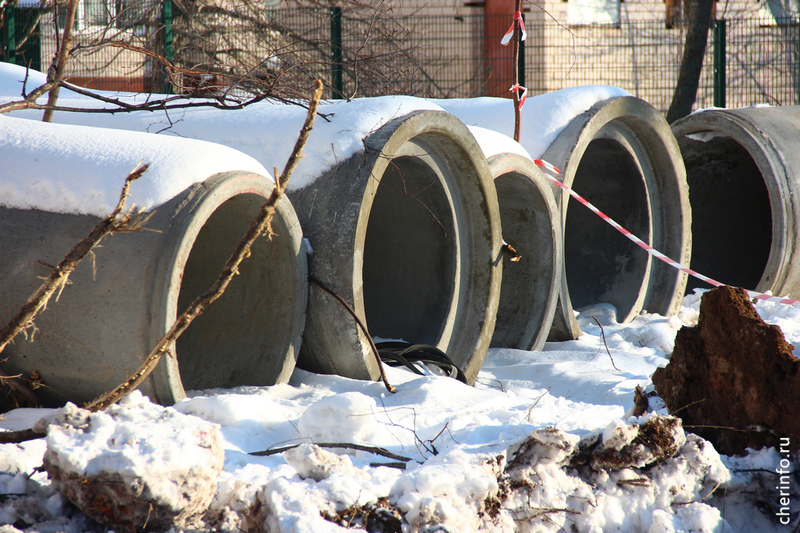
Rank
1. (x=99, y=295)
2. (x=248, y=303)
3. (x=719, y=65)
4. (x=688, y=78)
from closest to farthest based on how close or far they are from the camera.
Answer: (x=99, y=295), (x=248, y=303), (x=719, y=65), (x=688, y=78)

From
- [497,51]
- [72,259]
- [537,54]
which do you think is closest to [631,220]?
[72,259]

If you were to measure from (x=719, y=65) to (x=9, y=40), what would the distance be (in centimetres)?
1041

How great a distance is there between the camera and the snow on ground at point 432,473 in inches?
78.0

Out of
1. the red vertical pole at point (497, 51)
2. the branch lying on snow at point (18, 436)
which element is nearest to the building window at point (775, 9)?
the red vertical pole at point (497, 51)

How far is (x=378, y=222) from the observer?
202 inches

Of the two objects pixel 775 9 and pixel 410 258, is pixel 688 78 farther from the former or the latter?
pixel 410 258

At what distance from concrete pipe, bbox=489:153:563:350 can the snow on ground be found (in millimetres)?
1997

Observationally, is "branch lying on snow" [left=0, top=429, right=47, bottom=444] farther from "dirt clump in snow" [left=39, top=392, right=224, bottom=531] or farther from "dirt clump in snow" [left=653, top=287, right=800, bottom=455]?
"dirt clump in snow" [left=653, top=287, right=800, bottom=455]

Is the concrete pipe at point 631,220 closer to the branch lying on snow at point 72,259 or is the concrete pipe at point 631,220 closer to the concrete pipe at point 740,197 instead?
the concrete pipe at point 740,197

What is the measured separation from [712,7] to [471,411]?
14.2 metres

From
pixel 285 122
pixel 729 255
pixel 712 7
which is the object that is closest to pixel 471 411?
pixel 285 122

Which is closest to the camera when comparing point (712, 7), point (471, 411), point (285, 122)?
point (471, 411)

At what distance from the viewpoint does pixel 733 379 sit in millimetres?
2682

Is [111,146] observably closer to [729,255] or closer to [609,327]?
[609,327]
